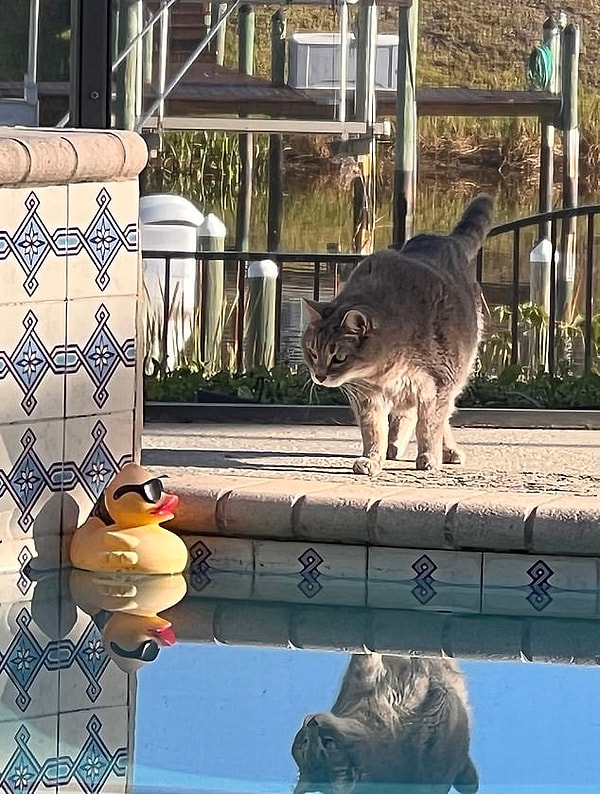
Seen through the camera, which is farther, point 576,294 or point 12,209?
point 576,294

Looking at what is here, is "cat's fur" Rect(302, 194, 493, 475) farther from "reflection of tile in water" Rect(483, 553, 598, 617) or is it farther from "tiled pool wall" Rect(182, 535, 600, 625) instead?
"reflection of tile in water" Rect(483, 553, 598, 617)

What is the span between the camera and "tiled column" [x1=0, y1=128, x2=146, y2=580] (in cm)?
484

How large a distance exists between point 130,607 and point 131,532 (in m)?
0.25

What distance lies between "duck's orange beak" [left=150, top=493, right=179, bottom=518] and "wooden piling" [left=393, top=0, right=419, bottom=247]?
2.40 metres

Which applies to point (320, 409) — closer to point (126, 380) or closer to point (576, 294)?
point (576, 294)

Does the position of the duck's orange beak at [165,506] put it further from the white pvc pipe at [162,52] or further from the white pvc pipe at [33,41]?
the white pvc pipe at [162,52]

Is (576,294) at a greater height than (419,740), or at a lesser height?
greater

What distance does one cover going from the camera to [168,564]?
501 centimetres

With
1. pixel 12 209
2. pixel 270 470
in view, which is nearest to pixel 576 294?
pixel 270 470

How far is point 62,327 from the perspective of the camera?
498 cm

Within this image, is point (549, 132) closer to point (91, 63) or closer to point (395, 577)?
point (91, 63)

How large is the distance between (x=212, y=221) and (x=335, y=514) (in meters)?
2.34

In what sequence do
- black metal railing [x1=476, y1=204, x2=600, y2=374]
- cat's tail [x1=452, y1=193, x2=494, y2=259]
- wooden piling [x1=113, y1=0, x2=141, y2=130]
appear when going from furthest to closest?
1. black metal railing [x1=476, y1=204, x2=600, y2=374]
2. wooden piling [x1=113, y1=0, x2=141, y2=130]
3. cat's tail [x1=452, y1=193, x2=494, y2=259]

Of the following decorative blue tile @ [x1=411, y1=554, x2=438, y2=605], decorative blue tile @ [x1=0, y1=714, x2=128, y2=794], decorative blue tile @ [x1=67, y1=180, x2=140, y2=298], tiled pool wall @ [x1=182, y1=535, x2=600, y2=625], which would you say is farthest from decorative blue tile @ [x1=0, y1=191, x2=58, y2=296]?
decorative blue tile @ [x1=0, y1=714, x2=128, y2=794]
